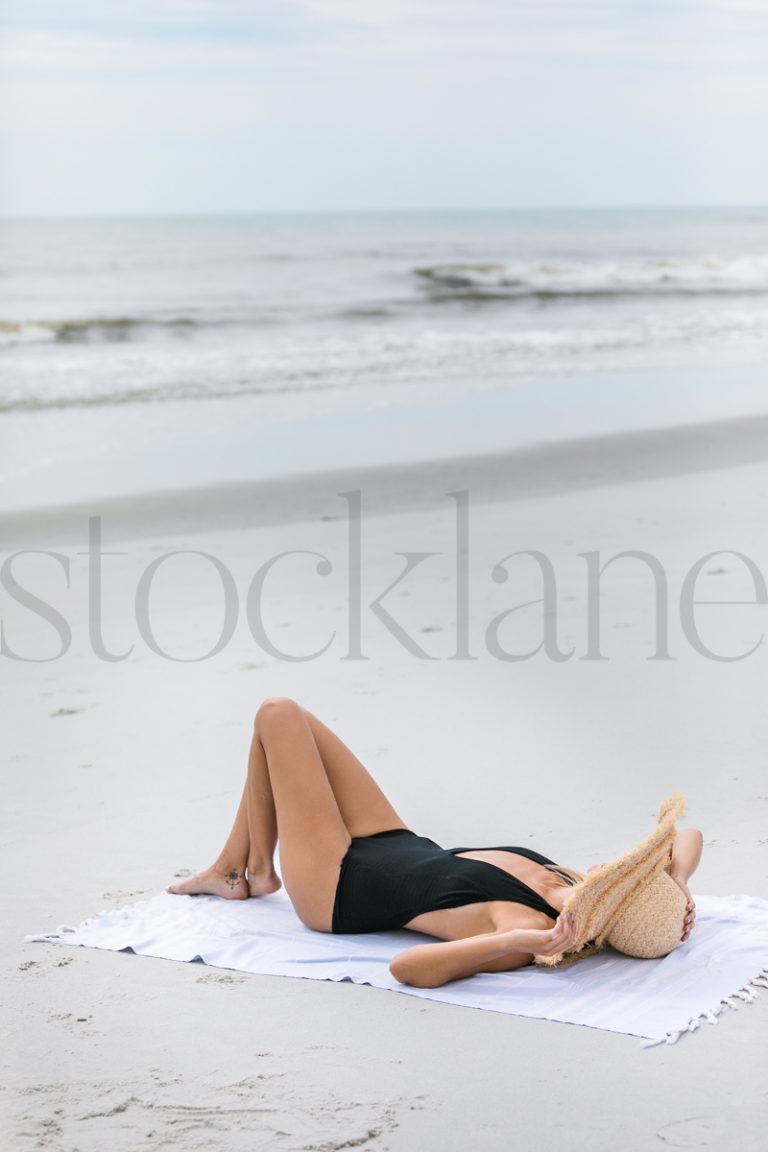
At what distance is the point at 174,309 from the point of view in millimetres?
19344

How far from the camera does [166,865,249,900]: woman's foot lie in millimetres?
3305

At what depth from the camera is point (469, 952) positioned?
9.05 ft

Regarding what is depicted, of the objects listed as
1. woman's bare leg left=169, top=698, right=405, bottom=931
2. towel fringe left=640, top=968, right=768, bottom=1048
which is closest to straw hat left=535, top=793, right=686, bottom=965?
towel fringe left=640, top=968, right=768, bottom=1048

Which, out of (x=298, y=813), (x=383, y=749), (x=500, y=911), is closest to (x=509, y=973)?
(x=500, y=911)

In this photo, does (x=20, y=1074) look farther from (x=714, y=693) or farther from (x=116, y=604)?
(x=116, y=604)

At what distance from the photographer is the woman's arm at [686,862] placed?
291 cm

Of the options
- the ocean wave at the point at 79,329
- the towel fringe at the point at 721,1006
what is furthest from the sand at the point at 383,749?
the ocean wave at the point at 79,329

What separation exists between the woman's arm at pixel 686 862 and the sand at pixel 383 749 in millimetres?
263

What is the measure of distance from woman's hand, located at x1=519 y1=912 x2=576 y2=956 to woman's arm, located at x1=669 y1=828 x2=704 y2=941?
1.05 feet

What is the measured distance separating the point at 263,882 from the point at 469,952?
0.73 m

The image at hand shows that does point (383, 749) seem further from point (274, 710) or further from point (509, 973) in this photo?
point (509, 973)

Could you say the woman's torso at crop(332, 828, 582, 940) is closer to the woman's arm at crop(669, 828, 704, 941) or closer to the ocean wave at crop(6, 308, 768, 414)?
the woman's arm at crop(669, 828, 704, 941)

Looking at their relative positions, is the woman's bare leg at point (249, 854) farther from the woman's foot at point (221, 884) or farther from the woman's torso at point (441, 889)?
the woman's torso at point (441, 889)

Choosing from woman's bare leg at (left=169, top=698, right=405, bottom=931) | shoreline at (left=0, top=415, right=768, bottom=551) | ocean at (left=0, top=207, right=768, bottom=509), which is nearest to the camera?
woman's bare leg at (left=169, top=698, right=405, bottom=931)
